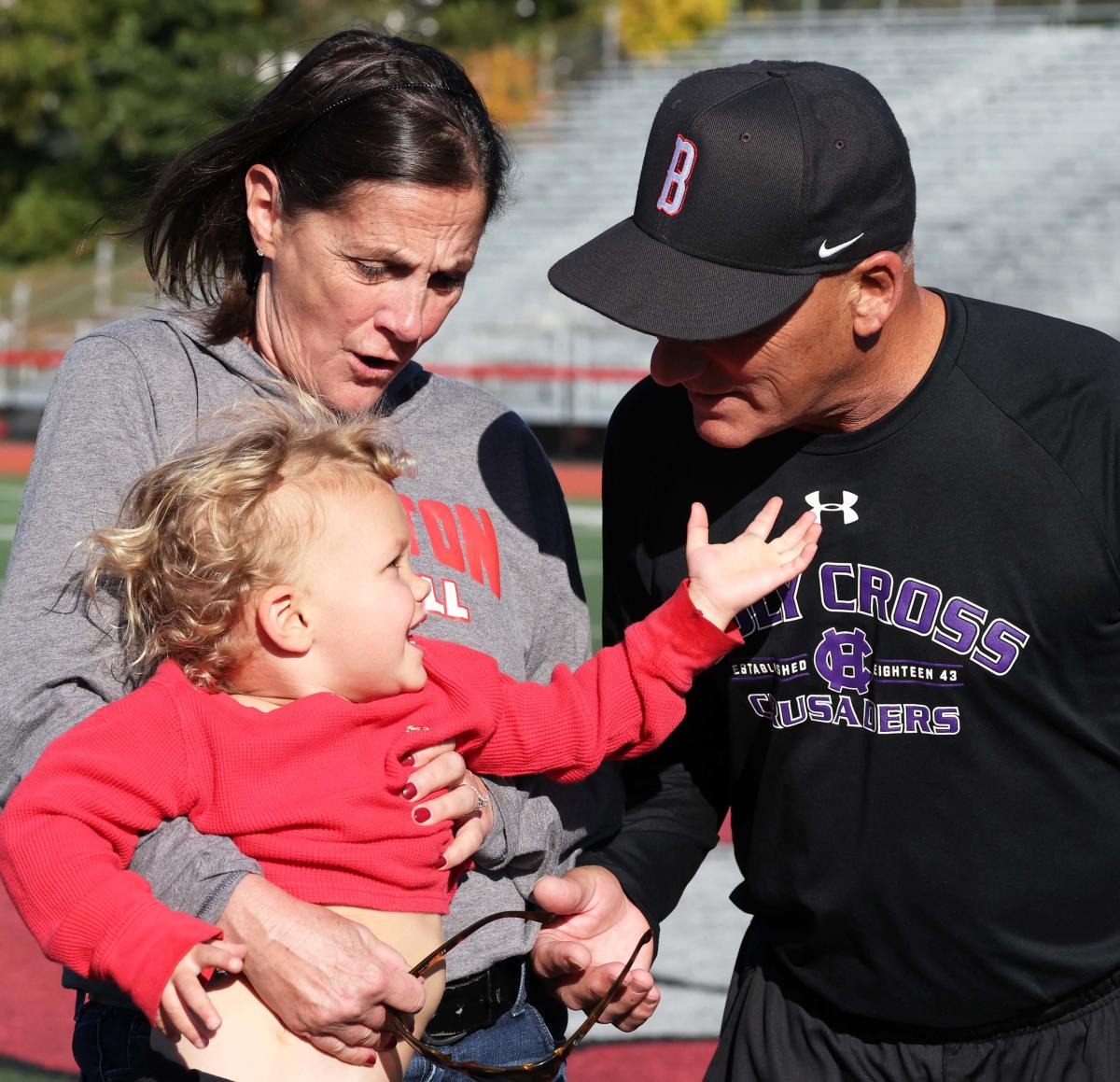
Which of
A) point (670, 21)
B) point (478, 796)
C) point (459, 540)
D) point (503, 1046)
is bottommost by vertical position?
point (670, 21)

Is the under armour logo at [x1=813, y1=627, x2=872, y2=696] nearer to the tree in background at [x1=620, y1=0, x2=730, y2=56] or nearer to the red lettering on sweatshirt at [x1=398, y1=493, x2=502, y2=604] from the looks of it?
the red lettering on sweatshirt at [x1=398, y1=493, x2=502, y2=604]

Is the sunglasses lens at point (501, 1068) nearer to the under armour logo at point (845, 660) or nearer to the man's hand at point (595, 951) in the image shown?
the man's hand at point (595, 951)

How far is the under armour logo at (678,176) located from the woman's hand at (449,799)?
0.96 meters

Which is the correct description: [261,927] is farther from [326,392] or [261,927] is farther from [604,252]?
[604,252]

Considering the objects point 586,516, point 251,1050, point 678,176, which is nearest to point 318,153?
point 678,176

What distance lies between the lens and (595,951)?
2.71 m

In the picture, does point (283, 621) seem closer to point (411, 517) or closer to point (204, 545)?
point (204, 545)

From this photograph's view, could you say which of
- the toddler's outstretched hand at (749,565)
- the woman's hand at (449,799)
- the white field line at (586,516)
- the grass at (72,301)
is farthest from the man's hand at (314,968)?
the grass at (72,301)

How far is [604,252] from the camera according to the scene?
265 cm

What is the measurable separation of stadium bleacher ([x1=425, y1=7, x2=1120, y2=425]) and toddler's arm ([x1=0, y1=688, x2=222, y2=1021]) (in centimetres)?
1690

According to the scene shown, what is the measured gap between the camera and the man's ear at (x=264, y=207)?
110 inches

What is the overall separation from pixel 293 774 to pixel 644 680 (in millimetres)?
647

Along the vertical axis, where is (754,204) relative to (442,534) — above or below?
above

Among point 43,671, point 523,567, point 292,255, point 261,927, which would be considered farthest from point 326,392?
point 261,927
